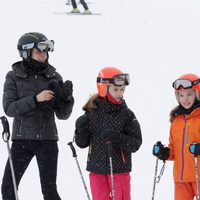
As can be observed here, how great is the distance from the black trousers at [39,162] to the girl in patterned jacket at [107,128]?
0.86ft

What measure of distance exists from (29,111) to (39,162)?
17.1 inches

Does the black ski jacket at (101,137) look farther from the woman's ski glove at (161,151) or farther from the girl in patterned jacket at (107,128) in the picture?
the woman's ski glove at (161,151)

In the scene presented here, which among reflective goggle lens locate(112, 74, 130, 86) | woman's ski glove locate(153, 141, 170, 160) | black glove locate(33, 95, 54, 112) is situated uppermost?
reflective goggle lens locate(112, 74, 130, 86)

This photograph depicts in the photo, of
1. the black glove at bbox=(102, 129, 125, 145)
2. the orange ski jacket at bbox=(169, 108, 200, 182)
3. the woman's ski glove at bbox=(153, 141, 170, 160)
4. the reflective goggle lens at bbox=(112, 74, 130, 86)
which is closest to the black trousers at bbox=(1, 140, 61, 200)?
the black glove at bbox=(102, 129, 125, 145)

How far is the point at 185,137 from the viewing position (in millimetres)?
5129

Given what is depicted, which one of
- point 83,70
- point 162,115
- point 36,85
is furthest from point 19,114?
point 83,70

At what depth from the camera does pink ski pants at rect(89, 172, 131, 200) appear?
5.23 metres

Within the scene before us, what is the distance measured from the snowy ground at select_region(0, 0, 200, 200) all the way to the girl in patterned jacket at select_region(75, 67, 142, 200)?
151 centimetres

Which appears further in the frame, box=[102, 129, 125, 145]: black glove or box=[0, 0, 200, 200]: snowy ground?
box=[0, 0, 200, 200]: snowy ground

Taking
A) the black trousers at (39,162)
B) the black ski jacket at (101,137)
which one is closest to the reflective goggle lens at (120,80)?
the black ski jacket at (101,137)

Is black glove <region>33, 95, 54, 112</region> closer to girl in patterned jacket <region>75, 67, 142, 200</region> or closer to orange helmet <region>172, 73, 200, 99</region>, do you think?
girl in patterned jacket <region>75, 67, 142, 200</region>

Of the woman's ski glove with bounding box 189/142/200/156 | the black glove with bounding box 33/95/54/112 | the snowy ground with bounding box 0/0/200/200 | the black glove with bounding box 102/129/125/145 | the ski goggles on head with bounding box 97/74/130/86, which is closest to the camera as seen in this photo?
the woman's ski glove with bounding box 189/142/200/156

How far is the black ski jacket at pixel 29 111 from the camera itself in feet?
17.1

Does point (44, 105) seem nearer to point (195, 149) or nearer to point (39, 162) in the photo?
point (39, 162)
